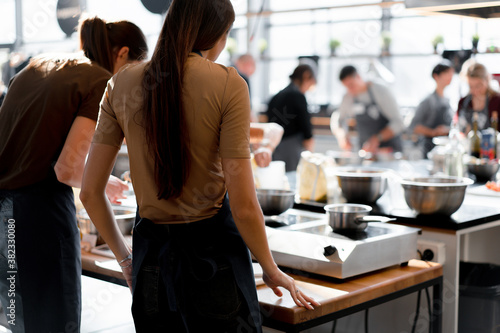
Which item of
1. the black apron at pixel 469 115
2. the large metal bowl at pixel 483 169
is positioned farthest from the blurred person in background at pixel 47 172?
the black apron at pixel 469 115

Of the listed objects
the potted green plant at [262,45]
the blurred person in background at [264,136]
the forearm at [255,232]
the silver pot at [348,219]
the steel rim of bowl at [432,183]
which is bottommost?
the silver pot at [348,219]

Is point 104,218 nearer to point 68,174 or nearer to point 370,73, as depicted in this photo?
point 68,174

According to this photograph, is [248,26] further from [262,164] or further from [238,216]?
[238,216]

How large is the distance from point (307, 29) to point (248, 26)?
4.80 feet

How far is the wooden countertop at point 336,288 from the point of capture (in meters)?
1.58

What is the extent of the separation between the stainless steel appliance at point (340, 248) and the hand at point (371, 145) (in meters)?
3.45

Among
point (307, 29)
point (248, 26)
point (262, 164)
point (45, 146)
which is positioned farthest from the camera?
point (307, 29)

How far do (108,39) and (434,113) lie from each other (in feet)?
15.0

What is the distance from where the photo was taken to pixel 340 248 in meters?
1.81

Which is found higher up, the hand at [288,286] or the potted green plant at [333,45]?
the potted green plant at [333,45]

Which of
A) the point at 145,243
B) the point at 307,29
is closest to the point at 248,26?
the point at 307,29

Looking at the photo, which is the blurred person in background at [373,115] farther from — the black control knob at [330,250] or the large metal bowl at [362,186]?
the black control knob at [330,250]

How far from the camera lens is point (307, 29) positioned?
9.48 metres

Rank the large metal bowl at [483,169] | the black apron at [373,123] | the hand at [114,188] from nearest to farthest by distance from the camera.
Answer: the hand at [114,188], the large metal bowl at [483,169], the black apron at [373,123]
